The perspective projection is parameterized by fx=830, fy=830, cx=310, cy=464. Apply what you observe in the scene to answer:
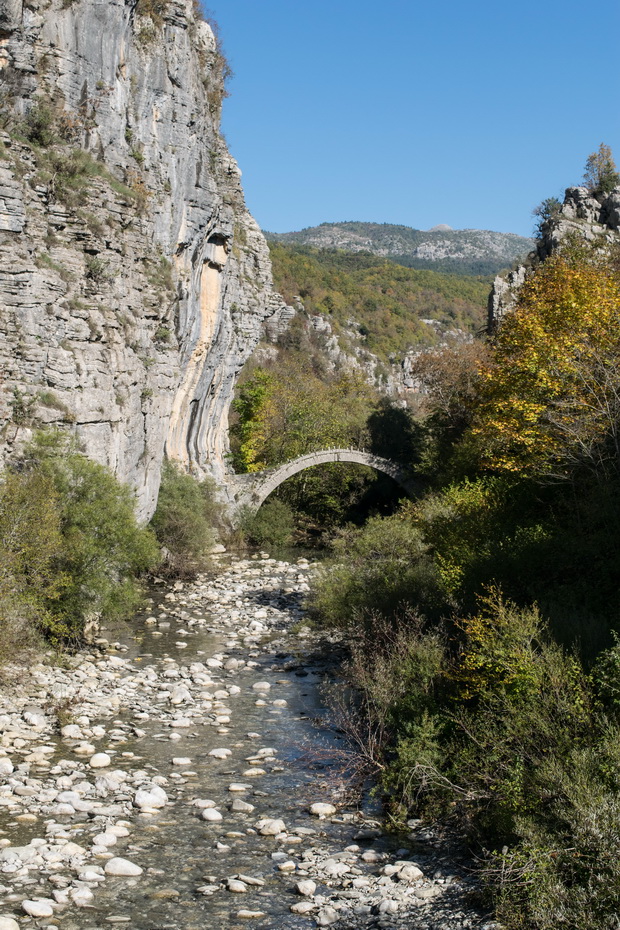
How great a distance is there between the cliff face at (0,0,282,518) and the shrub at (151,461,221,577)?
1.62m

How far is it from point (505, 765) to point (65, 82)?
20319 millimetres

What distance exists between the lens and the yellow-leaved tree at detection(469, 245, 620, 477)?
53.3 ft

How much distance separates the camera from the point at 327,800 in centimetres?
1104

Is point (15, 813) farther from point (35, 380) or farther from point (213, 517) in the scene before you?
point (213, 517)

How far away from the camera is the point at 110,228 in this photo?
21.6 meters

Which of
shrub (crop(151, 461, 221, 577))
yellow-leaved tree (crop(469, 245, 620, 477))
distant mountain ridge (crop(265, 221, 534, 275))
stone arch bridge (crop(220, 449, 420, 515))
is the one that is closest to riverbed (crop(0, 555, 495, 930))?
yellow-leaved tree (crop(469, 245, 620, 477))

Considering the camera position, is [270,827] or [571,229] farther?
[571,229]

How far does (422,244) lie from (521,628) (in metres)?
156

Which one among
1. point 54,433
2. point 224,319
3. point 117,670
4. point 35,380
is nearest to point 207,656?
point 117,670

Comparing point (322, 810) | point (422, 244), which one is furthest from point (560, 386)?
point (422, 244)

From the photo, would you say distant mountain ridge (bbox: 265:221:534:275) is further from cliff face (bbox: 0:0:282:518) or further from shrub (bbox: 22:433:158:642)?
shrub (bbox: 22:433:158:642)

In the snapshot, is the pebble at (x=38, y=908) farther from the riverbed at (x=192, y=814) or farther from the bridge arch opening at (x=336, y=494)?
the bridge arch opening at (x=336, y=494)

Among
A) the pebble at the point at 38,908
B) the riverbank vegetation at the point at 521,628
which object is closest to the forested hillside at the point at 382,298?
the riverbank vegetation at the point at 521,628

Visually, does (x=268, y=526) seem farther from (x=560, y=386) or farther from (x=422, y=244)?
(x=422, y=244)
